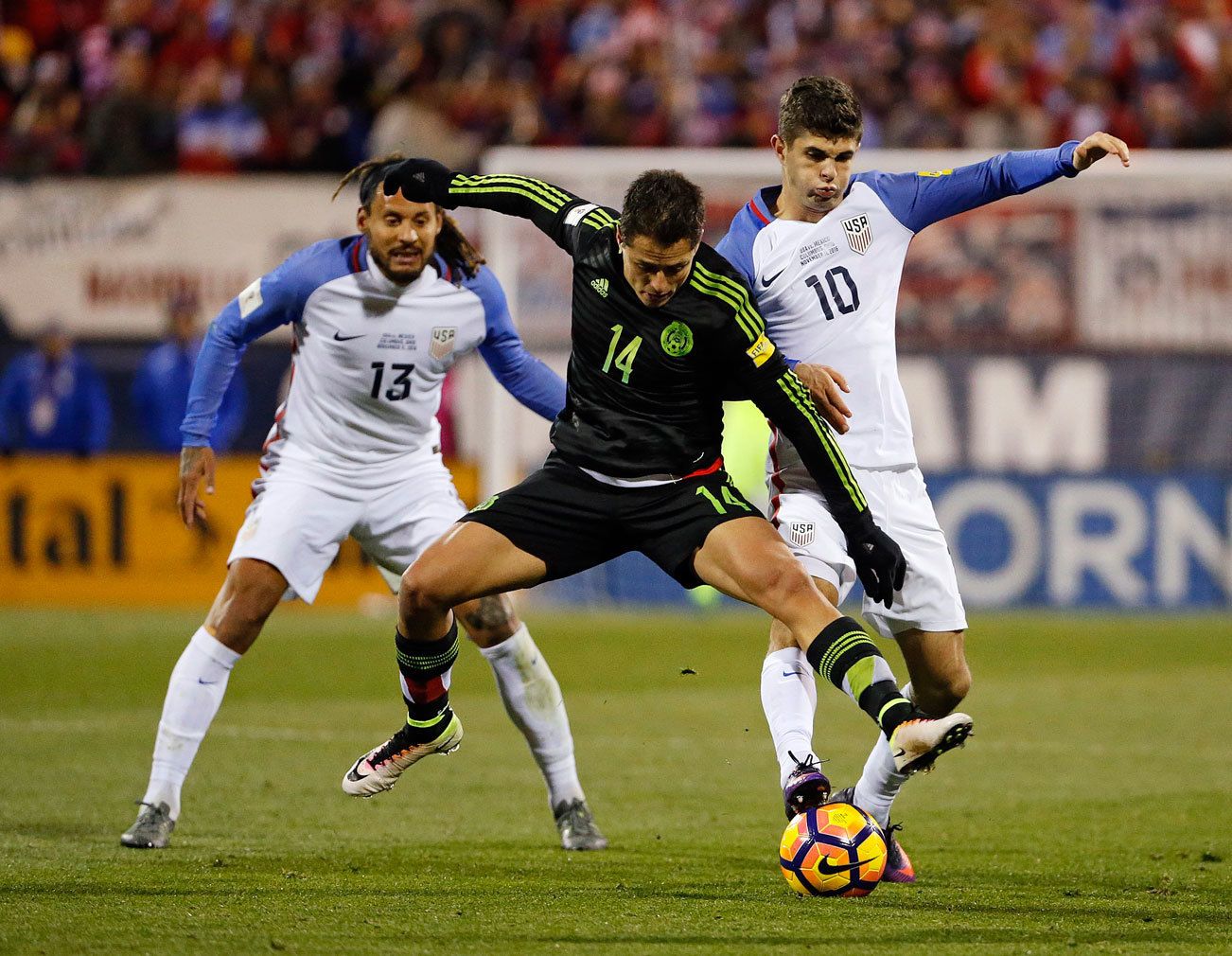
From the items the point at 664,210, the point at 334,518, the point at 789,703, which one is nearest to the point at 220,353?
the point at 334,518

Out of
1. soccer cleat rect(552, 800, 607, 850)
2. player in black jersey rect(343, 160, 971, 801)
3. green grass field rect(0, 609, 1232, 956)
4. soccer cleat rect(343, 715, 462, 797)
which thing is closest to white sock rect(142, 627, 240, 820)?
green grass field rect(0, 609, 1232, 956)

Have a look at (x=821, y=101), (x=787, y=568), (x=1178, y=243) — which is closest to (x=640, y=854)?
→ (x=787, y=568)

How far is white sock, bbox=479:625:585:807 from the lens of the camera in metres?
6.86

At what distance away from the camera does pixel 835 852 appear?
17.5 ft

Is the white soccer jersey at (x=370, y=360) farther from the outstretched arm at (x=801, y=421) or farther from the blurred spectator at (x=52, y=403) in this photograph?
the blurred spectator at (x=52, y=403)

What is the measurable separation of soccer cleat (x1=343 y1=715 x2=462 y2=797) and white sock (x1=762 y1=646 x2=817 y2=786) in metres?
1.21

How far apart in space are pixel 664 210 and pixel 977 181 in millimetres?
1209

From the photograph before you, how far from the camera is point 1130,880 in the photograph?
19.6ft

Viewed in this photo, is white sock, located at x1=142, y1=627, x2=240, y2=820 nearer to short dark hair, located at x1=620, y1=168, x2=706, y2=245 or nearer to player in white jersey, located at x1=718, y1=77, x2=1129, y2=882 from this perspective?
player in white jersey, located at x1=718, y1=77, x2=1129, y2=882

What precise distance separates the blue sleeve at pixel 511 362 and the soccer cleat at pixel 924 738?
2281 millimetres

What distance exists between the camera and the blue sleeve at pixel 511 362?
695 cm

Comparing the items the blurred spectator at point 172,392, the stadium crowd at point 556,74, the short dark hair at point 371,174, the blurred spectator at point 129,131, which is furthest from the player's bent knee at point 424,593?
the blurred spectator at point 129,131

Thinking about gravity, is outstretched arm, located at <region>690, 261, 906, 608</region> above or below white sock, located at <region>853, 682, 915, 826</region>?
above

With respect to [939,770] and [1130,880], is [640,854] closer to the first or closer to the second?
[1130,880]
